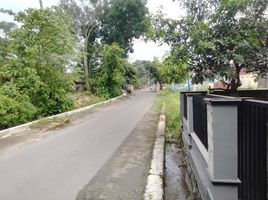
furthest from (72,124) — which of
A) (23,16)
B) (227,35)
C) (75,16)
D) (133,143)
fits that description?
(75,16)

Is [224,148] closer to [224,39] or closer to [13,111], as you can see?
[224,39]

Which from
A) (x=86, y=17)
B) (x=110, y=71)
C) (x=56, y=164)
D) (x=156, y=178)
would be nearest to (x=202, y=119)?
(x=156, y=178)

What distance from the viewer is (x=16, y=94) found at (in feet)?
45.2

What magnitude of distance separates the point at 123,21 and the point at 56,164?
3347 cm

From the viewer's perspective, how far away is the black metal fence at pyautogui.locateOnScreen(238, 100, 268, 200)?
263 cm

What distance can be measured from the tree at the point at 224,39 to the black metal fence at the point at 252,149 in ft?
13.9

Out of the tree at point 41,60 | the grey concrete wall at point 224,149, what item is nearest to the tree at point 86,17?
the tree at point 41,60

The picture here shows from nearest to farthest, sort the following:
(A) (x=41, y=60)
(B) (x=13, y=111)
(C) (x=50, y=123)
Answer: (B) (x=13, y=111)
(C) (x=50, y=123)
(A) (x=41, y=60)

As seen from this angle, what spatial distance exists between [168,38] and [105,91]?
25127 mm

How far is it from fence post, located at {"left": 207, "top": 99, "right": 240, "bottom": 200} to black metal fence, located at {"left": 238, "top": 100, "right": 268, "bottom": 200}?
6 centimetres

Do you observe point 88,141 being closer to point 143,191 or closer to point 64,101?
point 143,191

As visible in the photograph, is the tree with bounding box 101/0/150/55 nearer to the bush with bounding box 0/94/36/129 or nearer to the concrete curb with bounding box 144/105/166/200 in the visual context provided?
the bush with bounding box 0/94/36/129

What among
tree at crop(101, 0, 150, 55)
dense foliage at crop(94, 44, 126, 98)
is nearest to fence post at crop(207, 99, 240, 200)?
dense foliage at crop(94, 44, 126, 98)

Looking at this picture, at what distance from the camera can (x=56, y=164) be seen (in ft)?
22.5
